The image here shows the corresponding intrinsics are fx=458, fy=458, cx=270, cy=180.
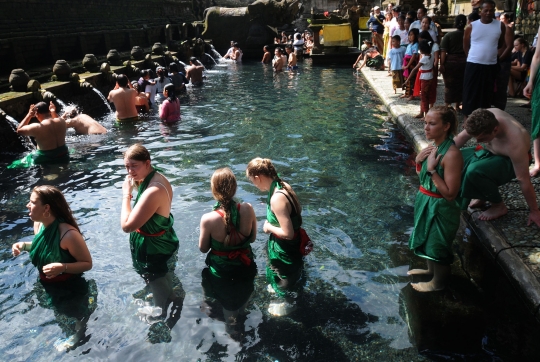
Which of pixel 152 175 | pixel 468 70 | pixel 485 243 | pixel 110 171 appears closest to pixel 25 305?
pixel 152 175

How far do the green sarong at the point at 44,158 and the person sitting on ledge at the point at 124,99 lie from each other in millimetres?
2906

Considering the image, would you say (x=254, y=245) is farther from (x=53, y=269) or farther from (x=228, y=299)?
(x=53, y=269)

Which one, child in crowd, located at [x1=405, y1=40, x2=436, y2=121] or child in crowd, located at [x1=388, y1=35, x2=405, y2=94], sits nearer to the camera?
child in crowd, located at [x1=405, y1=40, x2=436, y2=121]

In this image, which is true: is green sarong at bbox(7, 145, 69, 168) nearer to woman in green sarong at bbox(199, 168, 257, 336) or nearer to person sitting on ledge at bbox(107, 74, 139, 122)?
person sitting on ledge at bbox(107, 74, 139, 122)

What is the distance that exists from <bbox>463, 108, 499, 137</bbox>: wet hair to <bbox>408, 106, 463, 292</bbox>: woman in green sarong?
477 mm

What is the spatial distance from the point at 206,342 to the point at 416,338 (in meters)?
1.70

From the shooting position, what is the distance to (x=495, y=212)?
4.86m

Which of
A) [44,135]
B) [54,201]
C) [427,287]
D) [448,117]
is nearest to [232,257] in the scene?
[54,201]

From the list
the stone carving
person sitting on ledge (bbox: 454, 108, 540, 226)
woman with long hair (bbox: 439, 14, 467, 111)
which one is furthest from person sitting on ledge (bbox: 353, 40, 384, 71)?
person sitting on ledge (bbox: 454, 108, 540, 226)

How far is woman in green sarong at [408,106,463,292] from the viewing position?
3.91m

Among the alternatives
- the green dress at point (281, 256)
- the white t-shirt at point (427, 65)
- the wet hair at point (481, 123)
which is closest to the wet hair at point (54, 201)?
the green dress at point (281, 256)

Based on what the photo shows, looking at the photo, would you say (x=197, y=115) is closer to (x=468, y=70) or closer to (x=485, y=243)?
(x=468, y=70)

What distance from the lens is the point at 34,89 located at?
10.3 metres

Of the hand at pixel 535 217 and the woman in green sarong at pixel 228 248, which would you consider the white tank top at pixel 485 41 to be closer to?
the hand at pixel 535 217
